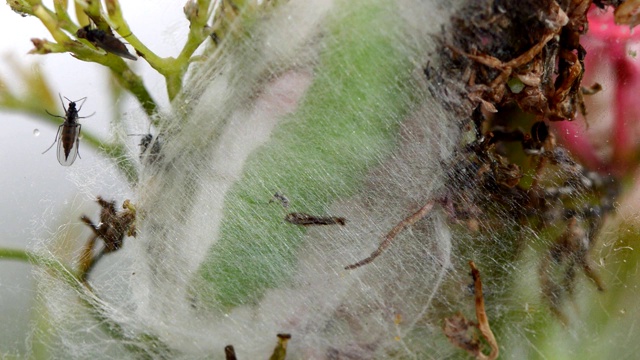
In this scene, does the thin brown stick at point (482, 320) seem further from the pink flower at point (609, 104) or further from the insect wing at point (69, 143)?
the insect wing at point (69, 143)

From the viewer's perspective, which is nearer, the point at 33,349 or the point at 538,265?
the point at 538,265

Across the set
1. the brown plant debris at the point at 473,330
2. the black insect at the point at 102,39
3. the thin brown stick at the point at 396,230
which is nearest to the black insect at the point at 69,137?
the black insect at the point at 102,39

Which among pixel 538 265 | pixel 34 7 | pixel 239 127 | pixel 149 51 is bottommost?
pixel 538 265

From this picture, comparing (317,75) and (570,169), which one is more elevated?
(317,75)

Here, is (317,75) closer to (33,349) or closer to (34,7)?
(34,7)

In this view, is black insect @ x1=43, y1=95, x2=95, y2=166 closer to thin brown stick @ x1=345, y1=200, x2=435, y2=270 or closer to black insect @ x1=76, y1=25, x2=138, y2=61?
black insect @ x1=76, y1=25, x2=138, y2=61

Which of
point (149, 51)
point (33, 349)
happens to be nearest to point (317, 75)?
point (149, 51)
